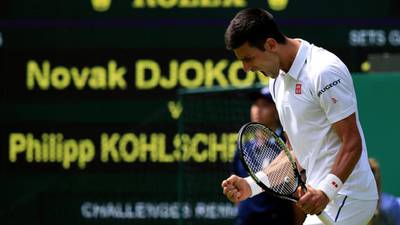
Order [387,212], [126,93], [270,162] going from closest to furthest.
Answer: [270,162]
[387,212]
[126,93]

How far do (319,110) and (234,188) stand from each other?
48 centimetres

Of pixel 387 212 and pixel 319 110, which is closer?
pixel 319 110

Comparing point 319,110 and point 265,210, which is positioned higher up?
point 319,110

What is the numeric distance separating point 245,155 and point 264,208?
1526mm

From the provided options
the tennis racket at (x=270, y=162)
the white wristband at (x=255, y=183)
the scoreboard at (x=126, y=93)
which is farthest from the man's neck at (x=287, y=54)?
the scoreboard at (x=126, y=93)

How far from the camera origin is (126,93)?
27.6 ft

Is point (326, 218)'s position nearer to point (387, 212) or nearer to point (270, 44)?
point (270, 44)

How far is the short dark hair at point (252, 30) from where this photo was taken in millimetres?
4703

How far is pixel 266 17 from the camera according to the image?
4.74 meters

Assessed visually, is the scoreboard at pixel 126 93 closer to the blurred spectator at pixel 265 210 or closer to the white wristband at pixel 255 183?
the blurred spectator at pixel 265 210

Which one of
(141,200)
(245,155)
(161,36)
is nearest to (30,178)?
(141,200)

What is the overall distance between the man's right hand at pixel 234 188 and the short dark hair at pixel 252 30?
1.78 feet

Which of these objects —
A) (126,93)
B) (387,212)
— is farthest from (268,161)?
(126,93)

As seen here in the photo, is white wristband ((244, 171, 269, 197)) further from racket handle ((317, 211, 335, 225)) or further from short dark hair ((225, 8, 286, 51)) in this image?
short dark hair ((225, 8, 286, 51))
